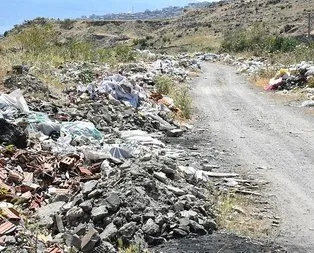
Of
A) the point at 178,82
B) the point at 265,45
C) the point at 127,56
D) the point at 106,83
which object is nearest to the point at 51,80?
the point at 106,83

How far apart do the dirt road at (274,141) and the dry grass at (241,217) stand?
256 mm

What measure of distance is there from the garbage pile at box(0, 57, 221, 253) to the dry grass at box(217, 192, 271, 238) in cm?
22

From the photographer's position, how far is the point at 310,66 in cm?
2044

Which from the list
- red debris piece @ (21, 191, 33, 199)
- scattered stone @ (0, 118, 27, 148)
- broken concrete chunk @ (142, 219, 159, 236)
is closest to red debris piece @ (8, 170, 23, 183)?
red debris piece @ (21, 191, 33, 199)

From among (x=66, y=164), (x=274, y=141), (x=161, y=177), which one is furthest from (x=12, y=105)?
(x=274, y=141)

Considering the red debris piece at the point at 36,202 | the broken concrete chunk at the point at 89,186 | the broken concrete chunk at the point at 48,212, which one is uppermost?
the broken concrete chunk at the point at 89,186

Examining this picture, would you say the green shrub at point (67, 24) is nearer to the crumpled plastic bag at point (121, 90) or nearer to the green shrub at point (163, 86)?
the green shrub at point (163, 86)

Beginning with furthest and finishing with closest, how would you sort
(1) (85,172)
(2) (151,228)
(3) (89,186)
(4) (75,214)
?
(1) (85,172)
(3) (89,186)
(4) (75,214)
(2) (151,228)

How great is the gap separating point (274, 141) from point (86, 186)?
5.89 m

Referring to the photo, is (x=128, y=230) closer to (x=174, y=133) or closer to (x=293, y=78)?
(x=174, y=133)

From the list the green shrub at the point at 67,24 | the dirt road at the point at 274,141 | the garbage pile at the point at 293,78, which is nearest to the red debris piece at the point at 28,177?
the dirt road at the point at 274,141

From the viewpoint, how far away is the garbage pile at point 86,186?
5.86 meters

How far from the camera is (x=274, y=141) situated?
1175 centimetres

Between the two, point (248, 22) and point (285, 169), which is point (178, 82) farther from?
point (248, 22)
